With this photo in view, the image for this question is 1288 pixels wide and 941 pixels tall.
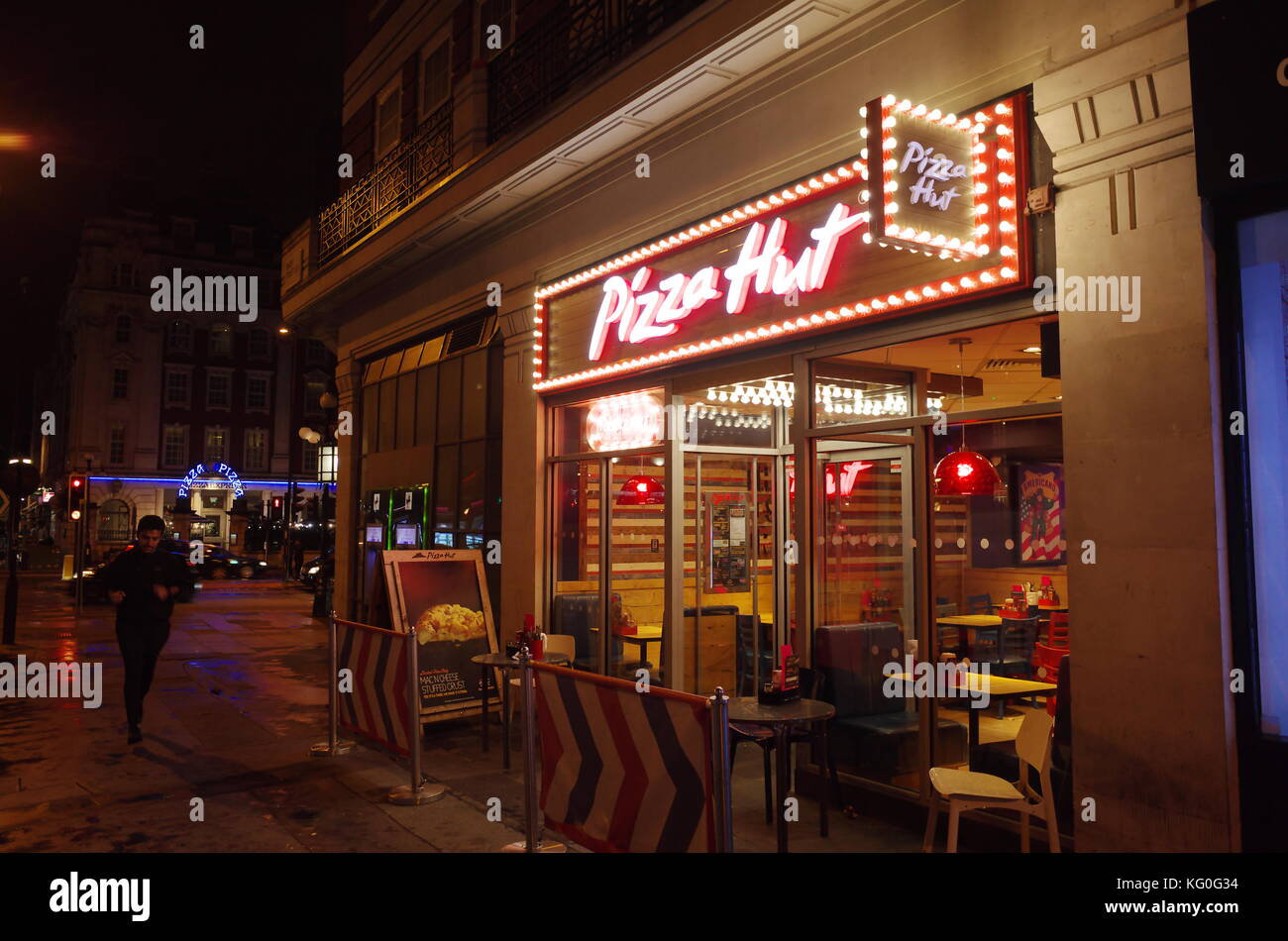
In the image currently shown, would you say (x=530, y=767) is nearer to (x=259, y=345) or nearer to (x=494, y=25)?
(x=494, y=25)

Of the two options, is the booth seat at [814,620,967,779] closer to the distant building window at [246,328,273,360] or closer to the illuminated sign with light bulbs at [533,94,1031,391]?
the illuminated sign with light bulbs at [533,94,1031,391]

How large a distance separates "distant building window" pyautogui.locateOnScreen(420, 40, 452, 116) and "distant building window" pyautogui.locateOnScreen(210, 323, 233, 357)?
5026 centimetres

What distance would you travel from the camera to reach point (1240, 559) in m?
4.68

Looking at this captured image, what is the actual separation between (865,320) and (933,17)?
7.03ft

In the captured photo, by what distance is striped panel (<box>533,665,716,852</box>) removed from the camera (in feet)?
14.1

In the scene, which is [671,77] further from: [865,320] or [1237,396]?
[1237,396]

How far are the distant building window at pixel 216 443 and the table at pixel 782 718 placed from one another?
2352 inches

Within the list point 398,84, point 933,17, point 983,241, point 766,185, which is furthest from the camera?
point 398,84

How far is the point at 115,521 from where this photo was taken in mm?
55875

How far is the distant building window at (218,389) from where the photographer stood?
58562mm

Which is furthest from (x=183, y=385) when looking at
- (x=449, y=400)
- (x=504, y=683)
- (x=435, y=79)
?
(x=504, y=683)

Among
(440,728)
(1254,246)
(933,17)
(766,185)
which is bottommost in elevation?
(440,728)

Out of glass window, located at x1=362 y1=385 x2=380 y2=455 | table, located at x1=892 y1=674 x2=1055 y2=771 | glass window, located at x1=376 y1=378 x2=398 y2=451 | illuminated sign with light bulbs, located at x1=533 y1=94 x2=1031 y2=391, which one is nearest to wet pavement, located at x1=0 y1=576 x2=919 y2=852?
table, located at x1=892 y1=674 x2=1055 y2=771
